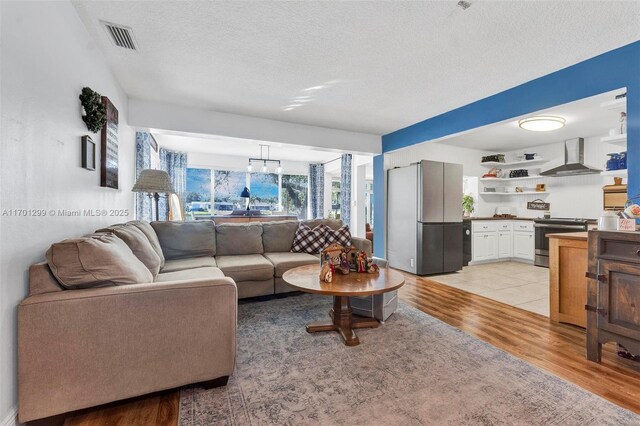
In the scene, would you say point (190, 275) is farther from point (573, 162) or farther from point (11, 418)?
point (573, 162)

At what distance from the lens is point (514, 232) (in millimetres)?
5668

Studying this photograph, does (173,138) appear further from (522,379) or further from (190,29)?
(522,379)

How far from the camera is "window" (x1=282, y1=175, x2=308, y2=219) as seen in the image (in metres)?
8.59

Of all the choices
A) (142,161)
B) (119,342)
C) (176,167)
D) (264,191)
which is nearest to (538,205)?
(264,191)

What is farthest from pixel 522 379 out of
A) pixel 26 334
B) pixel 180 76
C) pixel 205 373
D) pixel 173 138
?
pixel 173 138

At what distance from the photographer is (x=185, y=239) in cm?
342

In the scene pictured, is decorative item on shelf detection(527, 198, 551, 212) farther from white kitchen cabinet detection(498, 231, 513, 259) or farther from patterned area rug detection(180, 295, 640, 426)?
patterned area rug detection(180, 295, 640, 426)

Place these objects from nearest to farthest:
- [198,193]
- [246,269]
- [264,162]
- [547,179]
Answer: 1. [246,269]
2. [547,179]
3. [264,162]
4. [198,193]

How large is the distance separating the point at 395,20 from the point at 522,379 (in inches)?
100

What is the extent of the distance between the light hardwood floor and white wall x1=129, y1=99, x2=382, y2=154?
2.71 metres

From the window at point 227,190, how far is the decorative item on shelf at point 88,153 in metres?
5.41

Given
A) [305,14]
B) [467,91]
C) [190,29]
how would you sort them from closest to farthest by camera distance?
[305,14], [190,29], [467,91]

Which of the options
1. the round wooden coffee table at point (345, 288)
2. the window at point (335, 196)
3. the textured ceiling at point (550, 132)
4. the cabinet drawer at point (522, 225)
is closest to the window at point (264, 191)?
the window at point (335, 196)

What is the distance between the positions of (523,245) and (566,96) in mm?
3799
